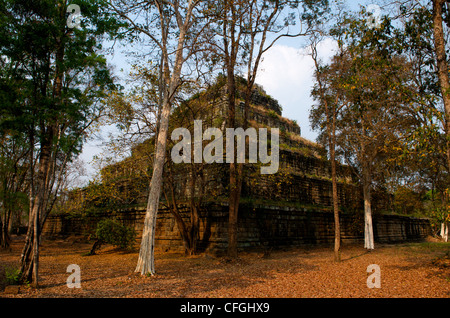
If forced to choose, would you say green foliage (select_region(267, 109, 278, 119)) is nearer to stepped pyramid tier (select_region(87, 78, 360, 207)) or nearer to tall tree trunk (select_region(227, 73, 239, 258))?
stepped pyramid tier (select_region(87, 78, 360, 207))

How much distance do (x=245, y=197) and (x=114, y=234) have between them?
670cm

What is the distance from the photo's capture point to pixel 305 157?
2042 centimetres

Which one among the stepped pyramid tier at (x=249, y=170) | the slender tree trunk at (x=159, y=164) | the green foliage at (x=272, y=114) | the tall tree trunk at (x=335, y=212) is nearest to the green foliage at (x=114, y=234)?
the stepped pyramid tier at (x=249, y=170)

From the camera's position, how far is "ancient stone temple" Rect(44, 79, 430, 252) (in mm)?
13258

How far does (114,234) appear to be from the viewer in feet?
45.5

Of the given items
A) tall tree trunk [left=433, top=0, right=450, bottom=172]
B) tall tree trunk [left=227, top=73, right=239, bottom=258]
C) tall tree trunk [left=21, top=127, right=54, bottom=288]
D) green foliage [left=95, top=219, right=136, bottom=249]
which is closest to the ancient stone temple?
tall tree trunk [left=227, top=73, right=239, bottom=258]

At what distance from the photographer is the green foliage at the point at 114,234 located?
1372cm

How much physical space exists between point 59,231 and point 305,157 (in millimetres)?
22712

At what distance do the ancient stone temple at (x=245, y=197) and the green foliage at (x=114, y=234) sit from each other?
56.1 inches

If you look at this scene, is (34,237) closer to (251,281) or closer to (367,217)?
(251,281)

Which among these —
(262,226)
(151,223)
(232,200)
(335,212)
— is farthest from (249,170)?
(151,223)

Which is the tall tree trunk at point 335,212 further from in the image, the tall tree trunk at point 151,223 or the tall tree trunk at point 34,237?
the tall tree trunk at point 34,237

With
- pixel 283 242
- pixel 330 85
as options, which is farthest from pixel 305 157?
pixel 330 85
